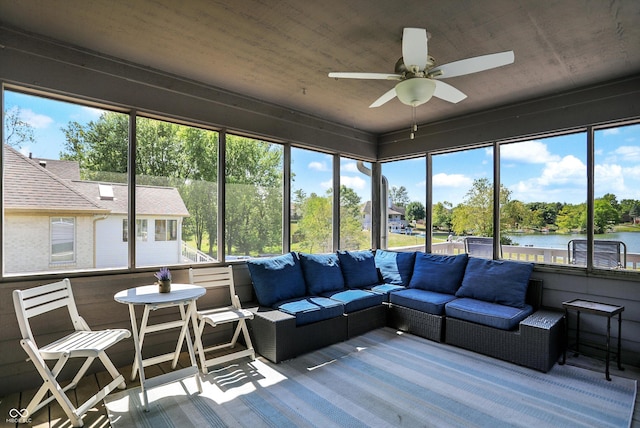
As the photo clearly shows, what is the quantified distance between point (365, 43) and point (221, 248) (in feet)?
8.88

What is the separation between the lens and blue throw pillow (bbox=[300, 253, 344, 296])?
4.25 meters

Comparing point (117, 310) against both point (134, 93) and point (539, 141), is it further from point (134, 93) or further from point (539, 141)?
point (539, 141)

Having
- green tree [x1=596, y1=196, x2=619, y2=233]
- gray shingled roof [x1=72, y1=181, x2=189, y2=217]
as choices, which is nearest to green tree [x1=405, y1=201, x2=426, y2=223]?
green tree [x1=596, y1=196, x2=619, y2=233]

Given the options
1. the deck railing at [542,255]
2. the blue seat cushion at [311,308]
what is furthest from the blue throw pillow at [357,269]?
the deck railing at [542,255]

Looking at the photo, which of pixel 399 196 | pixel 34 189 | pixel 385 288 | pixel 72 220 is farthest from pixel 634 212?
pixel 34 189

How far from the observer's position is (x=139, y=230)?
11.1 feet

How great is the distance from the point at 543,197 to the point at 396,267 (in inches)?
83.8

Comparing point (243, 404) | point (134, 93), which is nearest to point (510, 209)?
point (243, 404)

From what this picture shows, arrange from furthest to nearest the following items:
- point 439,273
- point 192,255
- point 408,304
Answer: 1. point 439,273
2. point 408,304
3. point 192,255

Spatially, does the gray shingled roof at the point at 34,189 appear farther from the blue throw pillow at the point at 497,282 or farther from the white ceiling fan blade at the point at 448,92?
the blue throw pillow at the point at 497,282

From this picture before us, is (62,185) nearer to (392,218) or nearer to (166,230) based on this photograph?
(166,230)

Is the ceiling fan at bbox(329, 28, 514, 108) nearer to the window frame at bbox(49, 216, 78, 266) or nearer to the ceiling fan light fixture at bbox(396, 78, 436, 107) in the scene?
the ceiling fan light fixture at bbox(396, 78, 436, 107)

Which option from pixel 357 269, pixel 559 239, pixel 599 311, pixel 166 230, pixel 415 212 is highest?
pixel 415 212

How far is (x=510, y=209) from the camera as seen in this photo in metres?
4.38
